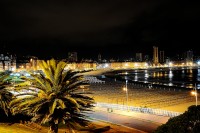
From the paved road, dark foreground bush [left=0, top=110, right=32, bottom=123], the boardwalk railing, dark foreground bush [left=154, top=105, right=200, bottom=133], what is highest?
dark foreground bush [left=154, top=105, right=200, bottom=133]

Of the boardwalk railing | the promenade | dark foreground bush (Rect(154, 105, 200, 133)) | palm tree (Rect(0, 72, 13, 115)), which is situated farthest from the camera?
the promenade

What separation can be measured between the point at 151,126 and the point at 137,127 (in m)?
1.39

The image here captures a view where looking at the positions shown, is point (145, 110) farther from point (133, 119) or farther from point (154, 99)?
point (154, 99)

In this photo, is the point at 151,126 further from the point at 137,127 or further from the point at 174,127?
the point at 174,127

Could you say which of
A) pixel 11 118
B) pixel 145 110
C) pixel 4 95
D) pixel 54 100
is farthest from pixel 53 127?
pixel 145 110

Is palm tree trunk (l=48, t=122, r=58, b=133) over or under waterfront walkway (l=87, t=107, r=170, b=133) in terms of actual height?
over

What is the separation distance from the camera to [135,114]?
31.4m

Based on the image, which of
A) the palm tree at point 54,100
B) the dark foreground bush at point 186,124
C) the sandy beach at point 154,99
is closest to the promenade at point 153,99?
the sandy beach at point 154,99

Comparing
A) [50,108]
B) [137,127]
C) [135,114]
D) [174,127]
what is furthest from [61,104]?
[135,114]

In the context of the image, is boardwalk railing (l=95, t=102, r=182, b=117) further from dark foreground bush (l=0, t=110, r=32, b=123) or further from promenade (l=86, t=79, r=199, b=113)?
dark foreground bush (l=0, t=110, r=32, b=123)

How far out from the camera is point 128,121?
2839 centimetres

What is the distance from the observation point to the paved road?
2589 centimetres

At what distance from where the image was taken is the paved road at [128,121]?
25891 millimetres

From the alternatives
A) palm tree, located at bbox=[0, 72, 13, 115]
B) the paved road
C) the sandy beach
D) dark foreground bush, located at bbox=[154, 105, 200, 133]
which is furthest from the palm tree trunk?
the sandy beach
